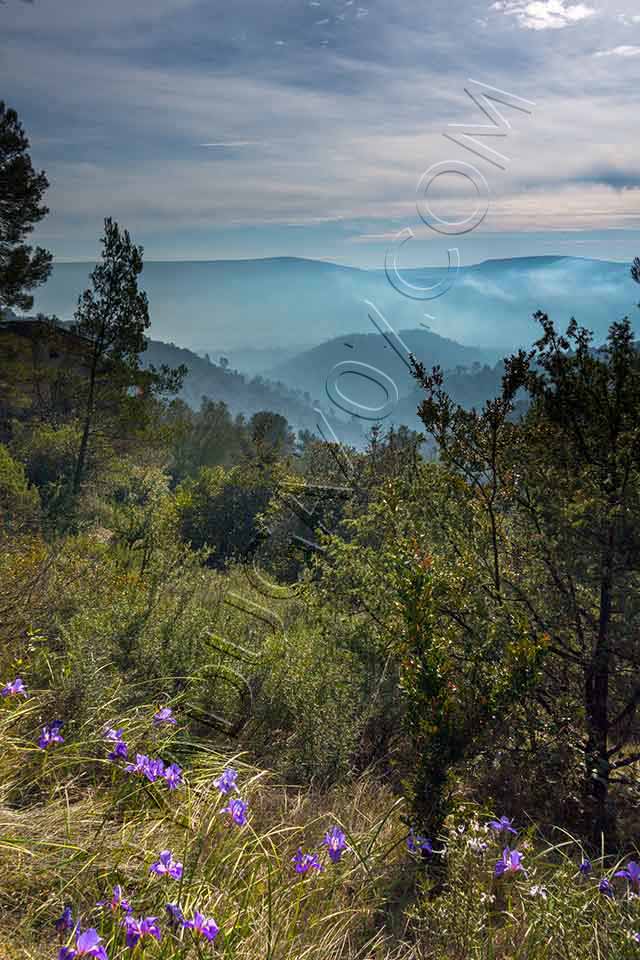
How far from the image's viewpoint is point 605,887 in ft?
7.54

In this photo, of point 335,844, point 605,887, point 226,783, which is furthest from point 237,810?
point 605,887

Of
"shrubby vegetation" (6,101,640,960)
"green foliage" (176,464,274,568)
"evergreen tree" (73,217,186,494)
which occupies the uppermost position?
"evergreen tree" (73,217,186,494)

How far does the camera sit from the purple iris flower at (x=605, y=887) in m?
2.27

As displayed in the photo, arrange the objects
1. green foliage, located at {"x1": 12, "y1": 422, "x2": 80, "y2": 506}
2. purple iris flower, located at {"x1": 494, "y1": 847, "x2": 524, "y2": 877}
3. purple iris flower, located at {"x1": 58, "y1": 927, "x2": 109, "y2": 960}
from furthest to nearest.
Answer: green foliage, located at {"x1": 12, "y1": 422, "x2": 80, "y2": 506}
purple iris flower, located at {"x1": 494, "y1": 847, "x2": 524, "y2": 877}
purple iris flower, located at {"x1": 58, "y1": 927, "x2": 109, "y2": 960}

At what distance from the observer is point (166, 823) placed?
2602mm

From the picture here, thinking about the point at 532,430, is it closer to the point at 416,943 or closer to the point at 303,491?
the point at 416,943

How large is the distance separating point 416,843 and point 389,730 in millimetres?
1789

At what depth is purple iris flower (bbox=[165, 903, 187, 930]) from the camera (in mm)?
1793

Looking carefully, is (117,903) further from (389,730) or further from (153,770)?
(389,730)

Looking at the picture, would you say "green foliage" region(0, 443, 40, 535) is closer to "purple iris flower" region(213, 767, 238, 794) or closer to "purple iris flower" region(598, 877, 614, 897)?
"purple iris flower" region(213, 767, 238, 794)

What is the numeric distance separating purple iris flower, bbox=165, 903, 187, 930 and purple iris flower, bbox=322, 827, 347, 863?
689 mm

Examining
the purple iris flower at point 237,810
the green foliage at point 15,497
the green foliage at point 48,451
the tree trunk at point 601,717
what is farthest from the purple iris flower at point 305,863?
the green foliage at point 48,451

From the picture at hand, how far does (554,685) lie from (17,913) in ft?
10.4

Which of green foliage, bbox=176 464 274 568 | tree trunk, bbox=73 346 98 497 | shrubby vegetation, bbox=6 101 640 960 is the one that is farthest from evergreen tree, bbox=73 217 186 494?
shrubby vegetation, bbox=6 101 640 960
